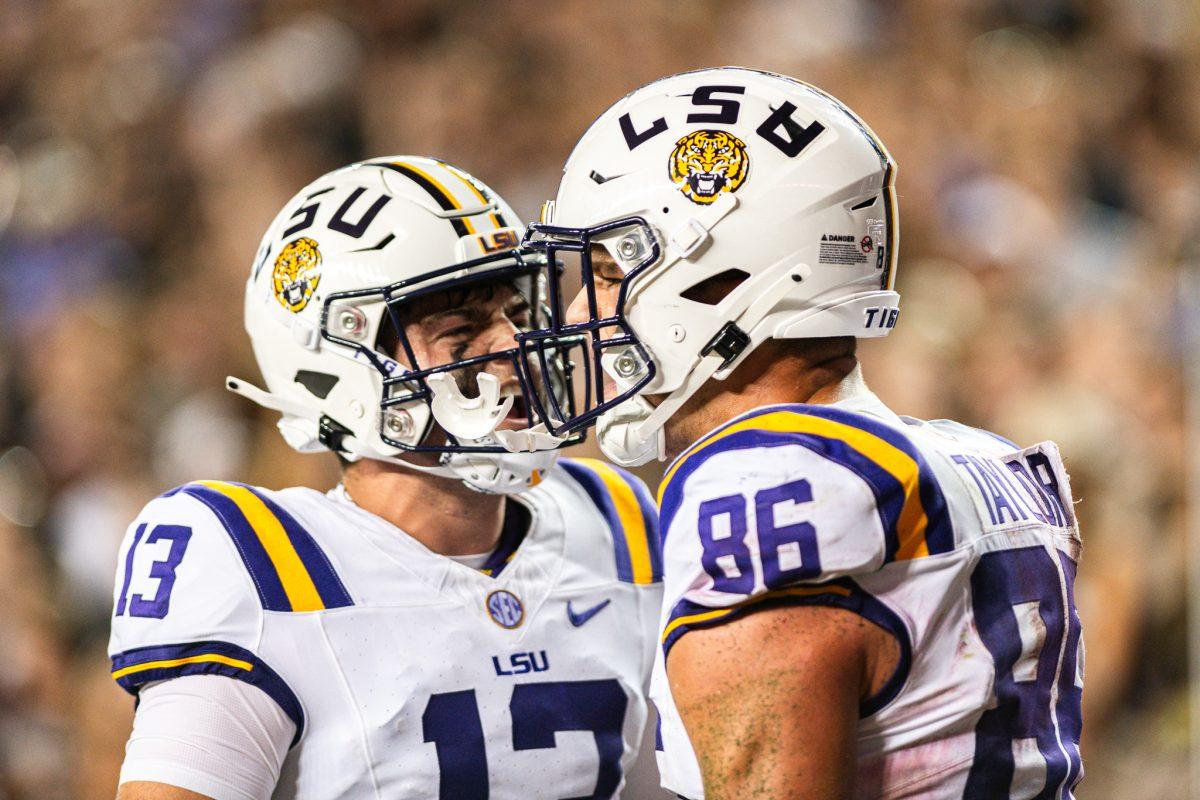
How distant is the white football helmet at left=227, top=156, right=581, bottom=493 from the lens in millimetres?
1902

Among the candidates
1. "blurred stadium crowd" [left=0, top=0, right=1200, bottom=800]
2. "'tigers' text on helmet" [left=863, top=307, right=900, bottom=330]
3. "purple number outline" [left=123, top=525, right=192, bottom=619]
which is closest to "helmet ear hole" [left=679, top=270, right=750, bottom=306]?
"'tigers' text on helmet" [left=863, top=307, right=900, bottom=330]

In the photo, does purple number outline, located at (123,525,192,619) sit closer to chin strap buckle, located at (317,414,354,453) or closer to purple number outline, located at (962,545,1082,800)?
chin strap buckle, located at (317,414,354,453)

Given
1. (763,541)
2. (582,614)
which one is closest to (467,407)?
(582,614)

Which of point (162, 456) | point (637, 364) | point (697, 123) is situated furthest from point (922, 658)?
point (162, 456)

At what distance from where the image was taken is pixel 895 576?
1.28 meters

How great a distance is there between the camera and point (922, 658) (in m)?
1.29

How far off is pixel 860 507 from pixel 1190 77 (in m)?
3.66

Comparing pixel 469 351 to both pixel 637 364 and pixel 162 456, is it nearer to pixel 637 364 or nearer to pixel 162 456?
pixel 637 364

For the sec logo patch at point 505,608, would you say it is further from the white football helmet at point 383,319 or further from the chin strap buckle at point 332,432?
the chin strap buckle at point 332,432

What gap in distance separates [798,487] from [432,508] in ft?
2.74

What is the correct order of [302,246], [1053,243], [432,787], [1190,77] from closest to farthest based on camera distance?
[432,787] → [302,246] → [1053,243] → [1190,77]

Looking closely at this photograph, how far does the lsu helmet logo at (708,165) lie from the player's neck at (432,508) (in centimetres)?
68

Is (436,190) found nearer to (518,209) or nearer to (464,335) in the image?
(464,335)

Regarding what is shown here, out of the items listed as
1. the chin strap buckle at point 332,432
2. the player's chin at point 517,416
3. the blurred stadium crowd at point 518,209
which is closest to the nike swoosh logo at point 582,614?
the player's chin at point 517,416
